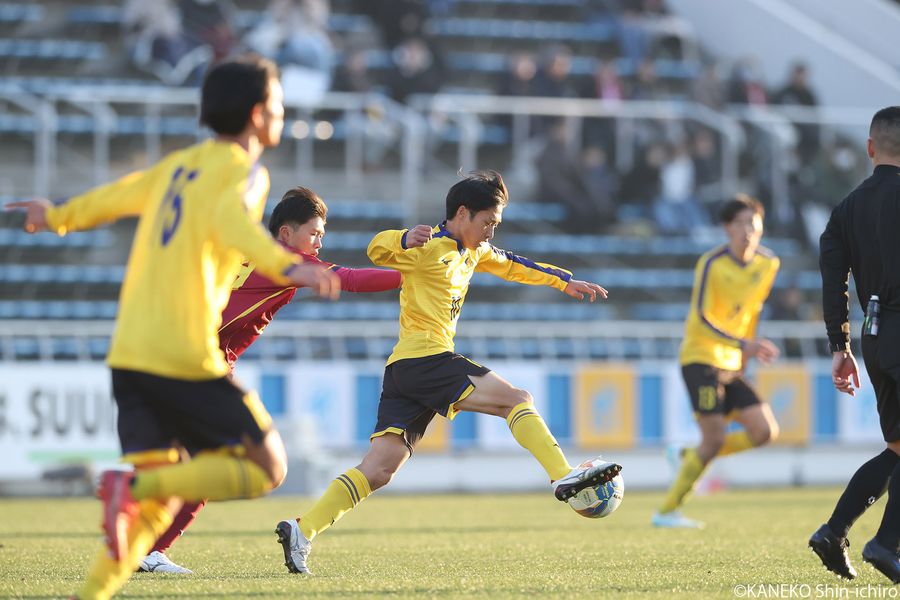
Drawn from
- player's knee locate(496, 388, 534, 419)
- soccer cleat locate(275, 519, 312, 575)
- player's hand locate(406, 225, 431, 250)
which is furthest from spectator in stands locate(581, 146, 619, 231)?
soccer cleat locate(275, 519, 312, 575)

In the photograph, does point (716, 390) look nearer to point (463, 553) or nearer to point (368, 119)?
point (463, 553)

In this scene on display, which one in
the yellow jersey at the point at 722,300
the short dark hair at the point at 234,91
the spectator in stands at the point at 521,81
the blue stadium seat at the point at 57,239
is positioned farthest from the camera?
the spectator in stands at the point at 521,81

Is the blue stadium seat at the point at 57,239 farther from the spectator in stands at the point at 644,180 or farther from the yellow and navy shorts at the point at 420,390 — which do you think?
the yellow and navy shorts at the point at 420,390

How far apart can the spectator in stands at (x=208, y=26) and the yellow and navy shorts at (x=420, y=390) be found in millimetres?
12407

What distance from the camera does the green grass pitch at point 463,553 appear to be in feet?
19.1

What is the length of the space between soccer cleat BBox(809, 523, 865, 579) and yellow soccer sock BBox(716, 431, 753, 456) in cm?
412

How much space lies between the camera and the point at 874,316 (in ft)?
19.9

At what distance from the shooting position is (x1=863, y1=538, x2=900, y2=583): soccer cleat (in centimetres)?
585

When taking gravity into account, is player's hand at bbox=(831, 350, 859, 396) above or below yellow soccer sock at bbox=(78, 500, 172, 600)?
above

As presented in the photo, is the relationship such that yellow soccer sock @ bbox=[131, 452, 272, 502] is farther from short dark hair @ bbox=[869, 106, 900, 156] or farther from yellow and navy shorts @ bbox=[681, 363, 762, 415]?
yellow and navy shorts @ bbox=[681, 363, 762, 415]

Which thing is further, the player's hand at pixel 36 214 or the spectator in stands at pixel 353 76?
the spectator in stands at pixel 353 76

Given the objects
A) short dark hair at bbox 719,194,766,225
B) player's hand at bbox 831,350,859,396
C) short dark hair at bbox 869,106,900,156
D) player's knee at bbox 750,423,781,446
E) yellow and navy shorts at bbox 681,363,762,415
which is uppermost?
short dark hair at bbox 869,106,900,156

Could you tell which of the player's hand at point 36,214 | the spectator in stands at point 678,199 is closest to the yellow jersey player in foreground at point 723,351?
the player's hand at point 36,214

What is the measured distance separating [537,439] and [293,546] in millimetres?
1217
